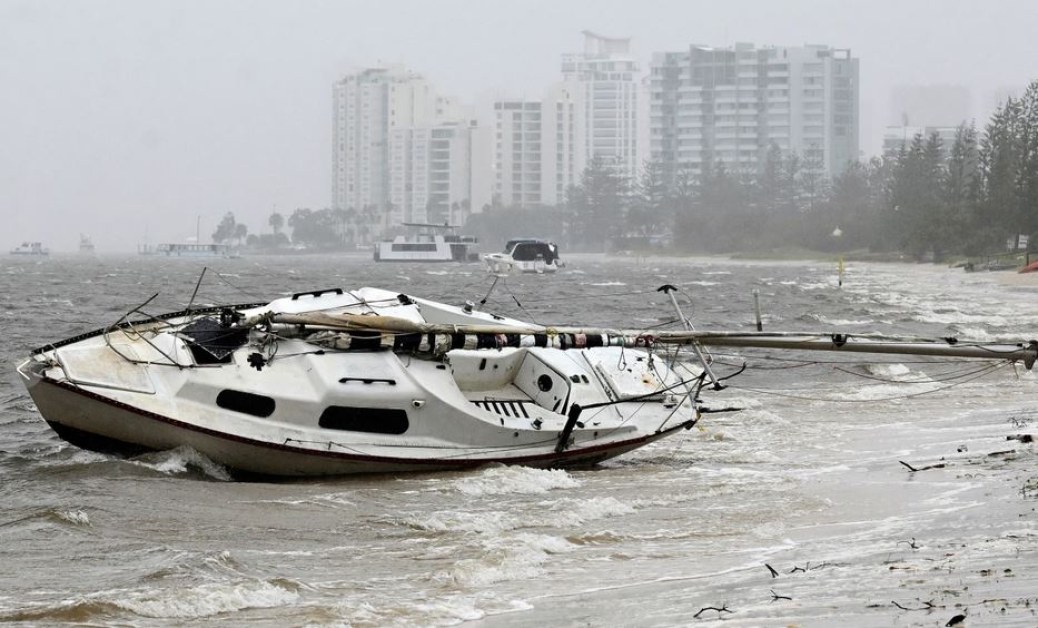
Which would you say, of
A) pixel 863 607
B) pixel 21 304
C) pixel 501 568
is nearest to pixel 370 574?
pixel 501 568

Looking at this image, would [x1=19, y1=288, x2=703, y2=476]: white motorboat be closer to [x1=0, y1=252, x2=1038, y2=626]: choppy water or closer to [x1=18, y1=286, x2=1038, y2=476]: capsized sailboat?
[x1=18, y1=286, x2=1038, y2=476]: capsized sailboat

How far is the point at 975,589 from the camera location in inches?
465

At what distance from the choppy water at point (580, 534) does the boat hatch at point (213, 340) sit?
4.18 ft

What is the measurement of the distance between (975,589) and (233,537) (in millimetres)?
A: 7894

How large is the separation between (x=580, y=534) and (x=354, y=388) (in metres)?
4.67

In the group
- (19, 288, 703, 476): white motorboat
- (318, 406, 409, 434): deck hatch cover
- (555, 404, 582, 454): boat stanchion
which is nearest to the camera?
(19, 288, 703, 476): white motorboat

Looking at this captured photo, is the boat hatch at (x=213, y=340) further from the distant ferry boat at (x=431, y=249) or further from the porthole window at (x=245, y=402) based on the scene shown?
the distant ferry boat at (x=431, y=249)

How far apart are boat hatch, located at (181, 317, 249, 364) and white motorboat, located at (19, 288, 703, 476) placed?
19mm

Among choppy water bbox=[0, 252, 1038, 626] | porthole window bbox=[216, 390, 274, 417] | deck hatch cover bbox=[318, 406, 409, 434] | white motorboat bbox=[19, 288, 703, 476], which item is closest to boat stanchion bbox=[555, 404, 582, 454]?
white motorboat bbox=[19, 288, 703, 476]

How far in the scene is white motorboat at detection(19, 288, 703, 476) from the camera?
18812 millimetres

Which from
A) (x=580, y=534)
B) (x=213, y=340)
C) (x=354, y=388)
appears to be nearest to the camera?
(x=580, y=534)

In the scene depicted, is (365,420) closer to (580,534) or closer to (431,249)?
(580,534)

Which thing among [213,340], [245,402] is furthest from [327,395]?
[213,340]

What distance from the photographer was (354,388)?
1938 centimetres
